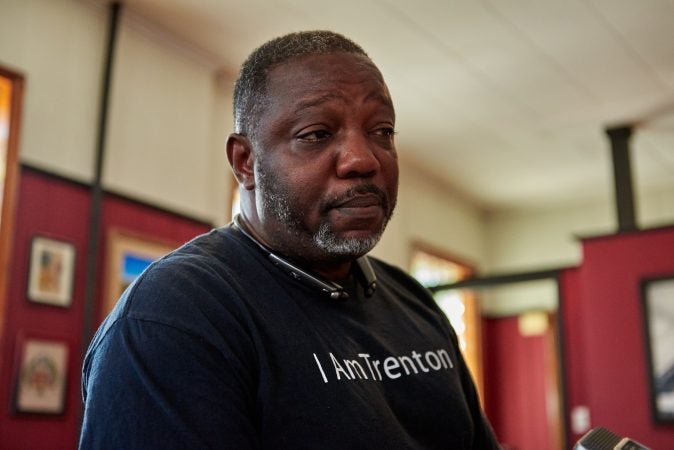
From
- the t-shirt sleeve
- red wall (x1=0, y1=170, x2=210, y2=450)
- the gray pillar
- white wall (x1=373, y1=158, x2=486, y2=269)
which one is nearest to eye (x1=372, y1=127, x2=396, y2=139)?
the t-shirt sleeve

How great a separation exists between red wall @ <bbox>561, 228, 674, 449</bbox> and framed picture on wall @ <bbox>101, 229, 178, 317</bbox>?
3.24 m

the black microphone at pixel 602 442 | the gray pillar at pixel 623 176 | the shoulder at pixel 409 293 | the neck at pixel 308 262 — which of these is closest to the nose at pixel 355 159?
the neck at pixel 308 262

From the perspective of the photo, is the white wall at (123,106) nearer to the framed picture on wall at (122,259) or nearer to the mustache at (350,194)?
the framed picture on wall at (122,259)

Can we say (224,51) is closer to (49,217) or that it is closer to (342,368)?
(49,217)

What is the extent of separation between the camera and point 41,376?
155 inches

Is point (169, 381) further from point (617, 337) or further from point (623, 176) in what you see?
point (623, 176)

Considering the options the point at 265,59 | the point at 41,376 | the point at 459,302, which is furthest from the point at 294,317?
the point at 459,302

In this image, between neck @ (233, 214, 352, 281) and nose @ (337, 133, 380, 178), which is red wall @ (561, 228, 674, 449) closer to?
neck @ (233, 214, 352, 281)

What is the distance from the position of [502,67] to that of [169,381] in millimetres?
5089

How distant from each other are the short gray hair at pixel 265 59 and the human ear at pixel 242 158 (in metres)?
0.01

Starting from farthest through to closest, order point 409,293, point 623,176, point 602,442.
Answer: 1. point 623,176
2. point 409,293
3. point 602,442

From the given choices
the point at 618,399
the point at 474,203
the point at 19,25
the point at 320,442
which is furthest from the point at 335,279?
the point at 474,203

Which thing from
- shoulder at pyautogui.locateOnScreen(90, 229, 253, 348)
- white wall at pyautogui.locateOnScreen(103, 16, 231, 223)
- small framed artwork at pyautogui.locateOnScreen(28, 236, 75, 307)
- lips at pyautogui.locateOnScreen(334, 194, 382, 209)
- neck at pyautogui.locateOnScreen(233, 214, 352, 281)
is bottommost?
shoulder at pyautogui.locateOnScreen(90, 229, 253, 348)

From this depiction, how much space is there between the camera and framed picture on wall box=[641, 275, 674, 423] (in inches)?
211
